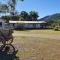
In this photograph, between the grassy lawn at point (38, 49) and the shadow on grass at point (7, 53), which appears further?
the grassy lawn at point (38, 49)

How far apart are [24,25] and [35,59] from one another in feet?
199

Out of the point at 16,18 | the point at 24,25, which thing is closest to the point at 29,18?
the point at 16,18

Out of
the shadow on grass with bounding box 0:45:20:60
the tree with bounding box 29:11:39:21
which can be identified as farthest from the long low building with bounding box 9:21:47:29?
the shadow on grass with bounding box 0:45:20:60

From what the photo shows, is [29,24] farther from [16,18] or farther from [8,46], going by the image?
[8,46]

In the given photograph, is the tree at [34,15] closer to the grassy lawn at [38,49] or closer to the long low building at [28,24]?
the long low building at [28,24]

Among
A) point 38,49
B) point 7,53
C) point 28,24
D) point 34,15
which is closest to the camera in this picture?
point 7,53

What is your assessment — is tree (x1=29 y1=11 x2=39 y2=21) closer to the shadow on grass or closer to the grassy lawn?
the grassy lawn

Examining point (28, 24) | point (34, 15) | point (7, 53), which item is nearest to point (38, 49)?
point (7, 53)

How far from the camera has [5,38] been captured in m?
12.7

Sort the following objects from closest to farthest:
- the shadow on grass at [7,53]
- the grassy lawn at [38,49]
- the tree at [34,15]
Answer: the shadow on grass at [7,53] < the grassy lawn at [38,49] < the tree at [34,15]

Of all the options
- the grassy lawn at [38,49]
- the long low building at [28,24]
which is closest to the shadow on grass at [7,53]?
the grassy lawn at [38,49]

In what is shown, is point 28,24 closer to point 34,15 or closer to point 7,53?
point 34,15

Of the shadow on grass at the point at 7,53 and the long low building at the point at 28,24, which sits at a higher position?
the shadow on grass at the point at 7,53

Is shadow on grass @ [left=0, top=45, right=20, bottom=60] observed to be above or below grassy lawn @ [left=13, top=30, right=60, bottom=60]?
above
